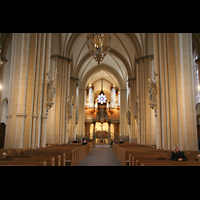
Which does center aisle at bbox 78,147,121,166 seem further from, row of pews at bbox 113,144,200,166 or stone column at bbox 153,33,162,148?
stone column at bbox 153,33,162,148

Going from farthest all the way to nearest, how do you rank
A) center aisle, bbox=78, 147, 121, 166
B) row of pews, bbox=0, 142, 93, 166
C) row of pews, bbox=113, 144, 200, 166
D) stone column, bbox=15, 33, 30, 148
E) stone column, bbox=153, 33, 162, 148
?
stone column, bbox=153, 33, 162, 148, center aisle, bbox=78, 147, 121, 166, stone column, bbox=15, 33, 30, 148, row of pews, bbox=113, 144, 200, 166, row of pews, bbox=0, 142, 93, 166

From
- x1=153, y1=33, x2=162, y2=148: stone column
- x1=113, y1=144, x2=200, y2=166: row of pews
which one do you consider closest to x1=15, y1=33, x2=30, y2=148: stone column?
x1=113, y1=144, x2=200, y2=166: row of pews

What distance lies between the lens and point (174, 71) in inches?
421

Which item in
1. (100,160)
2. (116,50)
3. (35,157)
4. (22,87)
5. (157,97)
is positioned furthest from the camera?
(116,50)

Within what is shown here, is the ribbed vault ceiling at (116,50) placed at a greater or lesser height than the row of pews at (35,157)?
greater

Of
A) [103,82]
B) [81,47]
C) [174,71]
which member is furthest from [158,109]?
[103,82]

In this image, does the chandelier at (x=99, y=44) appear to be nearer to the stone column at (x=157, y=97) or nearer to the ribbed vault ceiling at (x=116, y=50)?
the stone column at (x=157, y=97)

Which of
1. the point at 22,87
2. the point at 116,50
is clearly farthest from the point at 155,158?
the point at 116,50

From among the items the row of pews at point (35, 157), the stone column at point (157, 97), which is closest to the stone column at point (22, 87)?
the row of pews at point (35, 157)

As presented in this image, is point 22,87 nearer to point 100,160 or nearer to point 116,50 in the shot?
point 100,160

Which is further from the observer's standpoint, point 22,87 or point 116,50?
point 116,50

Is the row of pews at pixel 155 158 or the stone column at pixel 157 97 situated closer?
the row of pews at pixel 155 158

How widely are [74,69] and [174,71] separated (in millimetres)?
17140
